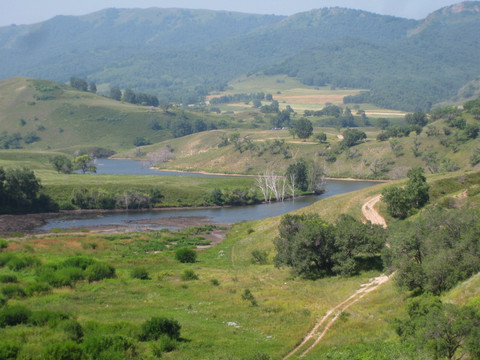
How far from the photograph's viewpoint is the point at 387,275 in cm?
3759

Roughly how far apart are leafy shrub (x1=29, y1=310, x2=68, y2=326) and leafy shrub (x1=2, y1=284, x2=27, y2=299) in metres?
6.12

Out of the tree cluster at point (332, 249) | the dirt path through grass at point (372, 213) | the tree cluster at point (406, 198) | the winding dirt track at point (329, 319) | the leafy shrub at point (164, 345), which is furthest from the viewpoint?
the tree cluster at point (406, 198)

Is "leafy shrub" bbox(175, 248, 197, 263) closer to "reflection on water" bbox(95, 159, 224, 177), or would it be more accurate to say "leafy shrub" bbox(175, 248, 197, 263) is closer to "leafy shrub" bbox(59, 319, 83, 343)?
"leafy shrub" bbox(59, 319, 83, 343)

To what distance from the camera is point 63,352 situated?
20.4 m

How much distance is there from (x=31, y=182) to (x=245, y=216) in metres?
42.5

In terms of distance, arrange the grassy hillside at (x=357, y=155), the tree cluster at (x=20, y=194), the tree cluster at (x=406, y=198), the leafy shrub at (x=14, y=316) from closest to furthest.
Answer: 1. the leafy shrub at (x=14, y=316)
2. the tree cluster at (x=406, y=198)
3. the tree cluster at (x=20, y=194)
4. the grassy hillside at (x=357, y=155)

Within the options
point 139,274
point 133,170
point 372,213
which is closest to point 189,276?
point 139,274

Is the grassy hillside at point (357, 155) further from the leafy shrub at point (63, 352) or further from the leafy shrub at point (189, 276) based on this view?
the leafy shrub at point (63, 352)

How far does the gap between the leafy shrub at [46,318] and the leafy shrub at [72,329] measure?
1276mm

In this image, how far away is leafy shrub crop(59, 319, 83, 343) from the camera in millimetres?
23281

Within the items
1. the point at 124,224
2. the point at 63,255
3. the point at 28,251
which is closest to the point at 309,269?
the point at 63,255

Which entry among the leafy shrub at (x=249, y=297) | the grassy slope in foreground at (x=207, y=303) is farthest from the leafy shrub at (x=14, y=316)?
the leafy shrub at (x=249, y=297)

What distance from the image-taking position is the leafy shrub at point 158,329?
25.1m

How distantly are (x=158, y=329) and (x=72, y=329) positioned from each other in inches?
156
